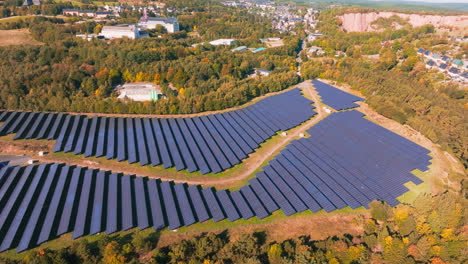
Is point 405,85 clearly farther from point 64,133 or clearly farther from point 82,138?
point 64,133

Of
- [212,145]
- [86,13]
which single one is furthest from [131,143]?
[86,13]

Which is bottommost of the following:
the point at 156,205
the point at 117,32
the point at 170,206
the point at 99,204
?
the point at 170,206

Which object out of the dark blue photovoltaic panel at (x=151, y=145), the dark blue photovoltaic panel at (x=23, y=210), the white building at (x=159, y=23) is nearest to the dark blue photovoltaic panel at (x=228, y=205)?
the dark blue photovoltaic panel at (x=151, y=145)

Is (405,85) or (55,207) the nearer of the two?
(55,207)

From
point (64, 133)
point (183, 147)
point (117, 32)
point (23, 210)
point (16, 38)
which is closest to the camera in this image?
point (23, 210)

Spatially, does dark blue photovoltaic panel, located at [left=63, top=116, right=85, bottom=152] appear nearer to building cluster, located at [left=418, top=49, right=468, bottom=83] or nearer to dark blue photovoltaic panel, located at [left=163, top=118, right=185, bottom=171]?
dark blue photovoltaic panel, located at [left=163, top=118, right=185, bottom=171]

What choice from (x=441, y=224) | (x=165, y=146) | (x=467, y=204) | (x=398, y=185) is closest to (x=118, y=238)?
(x=165, y=146)
